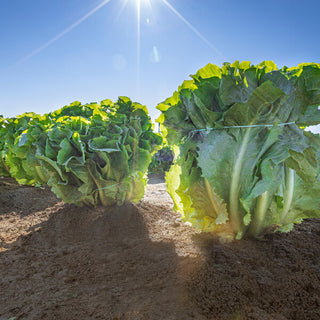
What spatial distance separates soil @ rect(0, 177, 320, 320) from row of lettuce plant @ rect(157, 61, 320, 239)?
1.28 ft

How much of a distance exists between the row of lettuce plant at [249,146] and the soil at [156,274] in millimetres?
391

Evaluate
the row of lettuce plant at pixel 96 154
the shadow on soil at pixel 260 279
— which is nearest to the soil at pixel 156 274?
the shadow on soil at pixel 260 279

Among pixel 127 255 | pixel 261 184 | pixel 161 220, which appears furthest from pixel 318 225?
pixel 127 255

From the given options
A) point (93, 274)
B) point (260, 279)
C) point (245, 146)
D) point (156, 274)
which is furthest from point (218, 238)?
point (93, 274)

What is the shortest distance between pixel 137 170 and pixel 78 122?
4.84 ft

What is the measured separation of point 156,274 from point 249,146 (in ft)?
5.76

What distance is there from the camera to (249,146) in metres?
2.63

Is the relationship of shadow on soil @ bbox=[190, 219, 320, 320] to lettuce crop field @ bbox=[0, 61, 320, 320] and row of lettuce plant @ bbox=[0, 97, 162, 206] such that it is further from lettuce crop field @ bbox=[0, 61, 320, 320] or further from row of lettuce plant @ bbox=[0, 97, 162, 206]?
row of lettuce plant @ bbox=[0, 97, 162, 206]

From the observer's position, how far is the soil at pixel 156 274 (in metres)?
2.18

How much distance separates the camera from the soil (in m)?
2.18

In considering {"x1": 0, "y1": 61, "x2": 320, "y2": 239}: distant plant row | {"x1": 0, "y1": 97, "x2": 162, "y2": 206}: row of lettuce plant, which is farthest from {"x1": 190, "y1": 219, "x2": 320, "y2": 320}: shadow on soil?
{"x1": 0, "y1": 97, "x2": 162, "y2": 206}: row of lettuce plant

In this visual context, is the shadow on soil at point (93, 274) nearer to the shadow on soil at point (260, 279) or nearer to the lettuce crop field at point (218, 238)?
the lettuce crop field at point (218, 238)

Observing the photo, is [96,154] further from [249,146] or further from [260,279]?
[260,279]

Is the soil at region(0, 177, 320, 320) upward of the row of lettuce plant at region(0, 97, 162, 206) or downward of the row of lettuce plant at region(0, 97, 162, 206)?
downward
